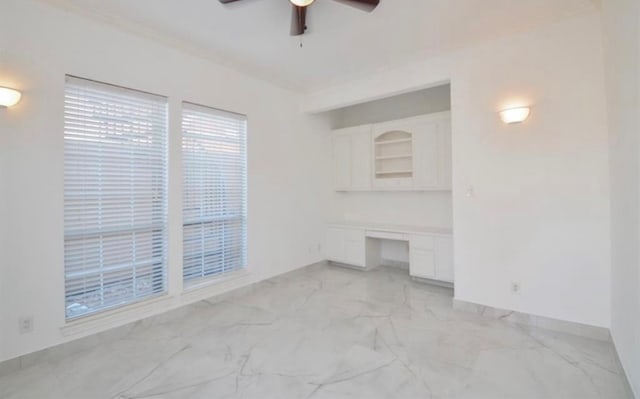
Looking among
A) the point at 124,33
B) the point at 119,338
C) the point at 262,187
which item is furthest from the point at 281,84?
the point at 119,338

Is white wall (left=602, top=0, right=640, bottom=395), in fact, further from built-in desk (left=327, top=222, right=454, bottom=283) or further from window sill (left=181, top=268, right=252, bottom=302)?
window sill (left=181, top=268, right=252, bottom=302)

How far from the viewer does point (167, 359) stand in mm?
2357

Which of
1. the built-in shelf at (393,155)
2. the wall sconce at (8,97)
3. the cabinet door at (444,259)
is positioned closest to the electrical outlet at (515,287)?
the cabinet door at (444,259)

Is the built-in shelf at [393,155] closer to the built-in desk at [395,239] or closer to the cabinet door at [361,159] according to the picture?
the cabinet door at [361,159]

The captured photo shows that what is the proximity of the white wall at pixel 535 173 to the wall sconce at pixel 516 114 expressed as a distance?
0.25 feet

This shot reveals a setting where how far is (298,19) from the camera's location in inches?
94.9

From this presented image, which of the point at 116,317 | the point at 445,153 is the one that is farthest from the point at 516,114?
the point at 116,317

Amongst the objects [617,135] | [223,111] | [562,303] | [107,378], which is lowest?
[107,378]

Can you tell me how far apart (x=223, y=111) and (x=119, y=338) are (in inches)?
102

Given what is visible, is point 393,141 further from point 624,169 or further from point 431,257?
point 624,169

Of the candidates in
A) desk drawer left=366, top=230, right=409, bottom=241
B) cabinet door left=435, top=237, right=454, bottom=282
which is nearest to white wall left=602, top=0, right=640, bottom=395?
cabinet door left=435, top=237, right=454, bottom=282

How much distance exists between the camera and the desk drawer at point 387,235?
4.30m

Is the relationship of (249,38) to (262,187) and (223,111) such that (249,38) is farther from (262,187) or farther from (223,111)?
(262,187)

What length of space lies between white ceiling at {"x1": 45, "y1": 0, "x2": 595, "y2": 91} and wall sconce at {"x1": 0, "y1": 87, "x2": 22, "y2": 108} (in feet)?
2.70
